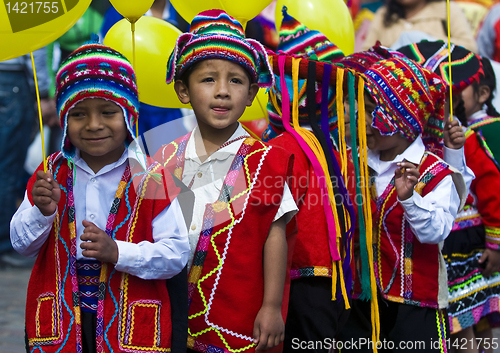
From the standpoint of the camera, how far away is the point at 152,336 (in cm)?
175

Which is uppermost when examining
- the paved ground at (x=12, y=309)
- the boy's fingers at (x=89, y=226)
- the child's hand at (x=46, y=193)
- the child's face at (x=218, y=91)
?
the child's face at (x=218, y=91)

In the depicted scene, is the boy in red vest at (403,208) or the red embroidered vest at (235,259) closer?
the red embroidered vest at (235,259)

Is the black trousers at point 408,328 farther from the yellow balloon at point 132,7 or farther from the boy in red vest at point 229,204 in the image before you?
the yellow balloon at point 132,7

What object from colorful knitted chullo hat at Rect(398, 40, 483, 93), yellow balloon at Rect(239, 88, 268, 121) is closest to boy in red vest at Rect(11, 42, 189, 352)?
yellow balloon at Rect(239, 88, 268, 121)

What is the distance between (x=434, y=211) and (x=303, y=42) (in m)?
0.96

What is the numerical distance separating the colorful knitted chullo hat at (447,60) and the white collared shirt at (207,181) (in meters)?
1.32

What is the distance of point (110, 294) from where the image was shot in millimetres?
1737

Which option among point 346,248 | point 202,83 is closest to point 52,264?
point 202,83

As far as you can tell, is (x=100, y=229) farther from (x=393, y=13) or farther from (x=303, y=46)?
(x=393, y=13)

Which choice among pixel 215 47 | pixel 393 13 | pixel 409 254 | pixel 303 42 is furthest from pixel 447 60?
pixel 393 13

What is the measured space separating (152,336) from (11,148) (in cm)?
386

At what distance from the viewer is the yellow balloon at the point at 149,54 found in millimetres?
2359

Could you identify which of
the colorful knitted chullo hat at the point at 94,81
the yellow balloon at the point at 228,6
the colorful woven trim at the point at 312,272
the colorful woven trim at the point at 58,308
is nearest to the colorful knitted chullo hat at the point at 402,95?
the yellow balloon at the point at 228,6

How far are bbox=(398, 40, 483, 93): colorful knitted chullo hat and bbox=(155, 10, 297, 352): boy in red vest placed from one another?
1.23 m
